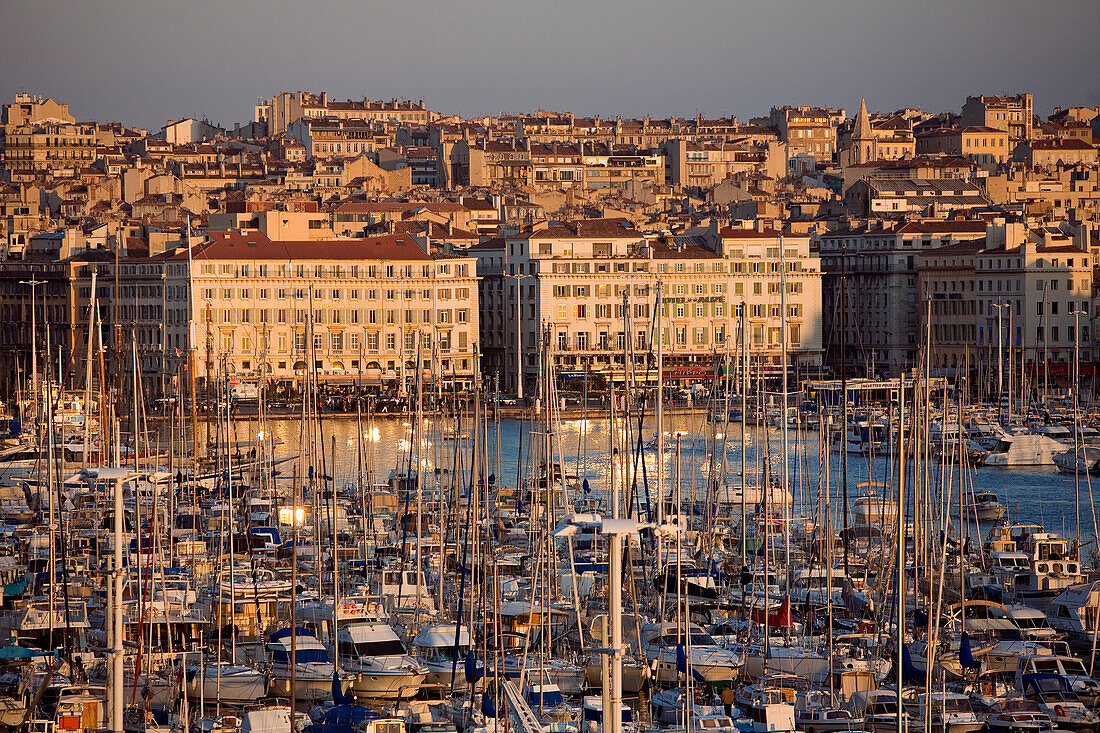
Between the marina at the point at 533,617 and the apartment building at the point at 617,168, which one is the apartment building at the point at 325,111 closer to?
the apartment building at the point at 617,168

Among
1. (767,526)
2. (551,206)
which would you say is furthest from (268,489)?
(551,206)

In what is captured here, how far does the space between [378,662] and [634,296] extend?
39721 mm

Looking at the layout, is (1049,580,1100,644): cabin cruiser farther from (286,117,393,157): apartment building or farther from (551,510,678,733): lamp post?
(286,117,393,157): apartment building

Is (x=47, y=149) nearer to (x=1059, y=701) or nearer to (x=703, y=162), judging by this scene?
(x=703, y=162)

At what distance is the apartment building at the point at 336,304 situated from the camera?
54.0 m

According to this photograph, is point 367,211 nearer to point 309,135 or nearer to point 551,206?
point 551,206

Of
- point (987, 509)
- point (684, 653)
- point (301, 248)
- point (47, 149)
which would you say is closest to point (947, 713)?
Answer: point (684, 653)

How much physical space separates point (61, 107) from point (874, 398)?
6327cm

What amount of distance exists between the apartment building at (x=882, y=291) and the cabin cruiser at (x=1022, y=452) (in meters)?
18.7

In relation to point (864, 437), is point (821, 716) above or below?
below

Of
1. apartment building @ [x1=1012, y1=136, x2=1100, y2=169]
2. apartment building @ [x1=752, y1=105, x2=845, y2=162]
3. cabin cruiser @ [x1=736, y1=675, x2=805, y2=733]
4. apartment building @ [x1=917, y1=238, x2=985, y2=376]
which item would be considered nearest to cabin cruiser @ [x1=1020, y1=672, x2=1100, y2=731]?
cabin cruiser @ [x1=736, y1=675, x2=805, y2=733]

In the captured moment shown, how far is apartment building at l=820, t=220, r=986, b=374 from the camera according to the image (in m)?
59.6

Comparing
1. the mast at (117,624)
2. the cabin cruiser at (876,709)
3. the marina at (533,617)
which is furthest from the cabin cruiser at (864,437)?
the mast at (117,624)

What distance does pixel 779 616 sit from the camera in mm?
18438
